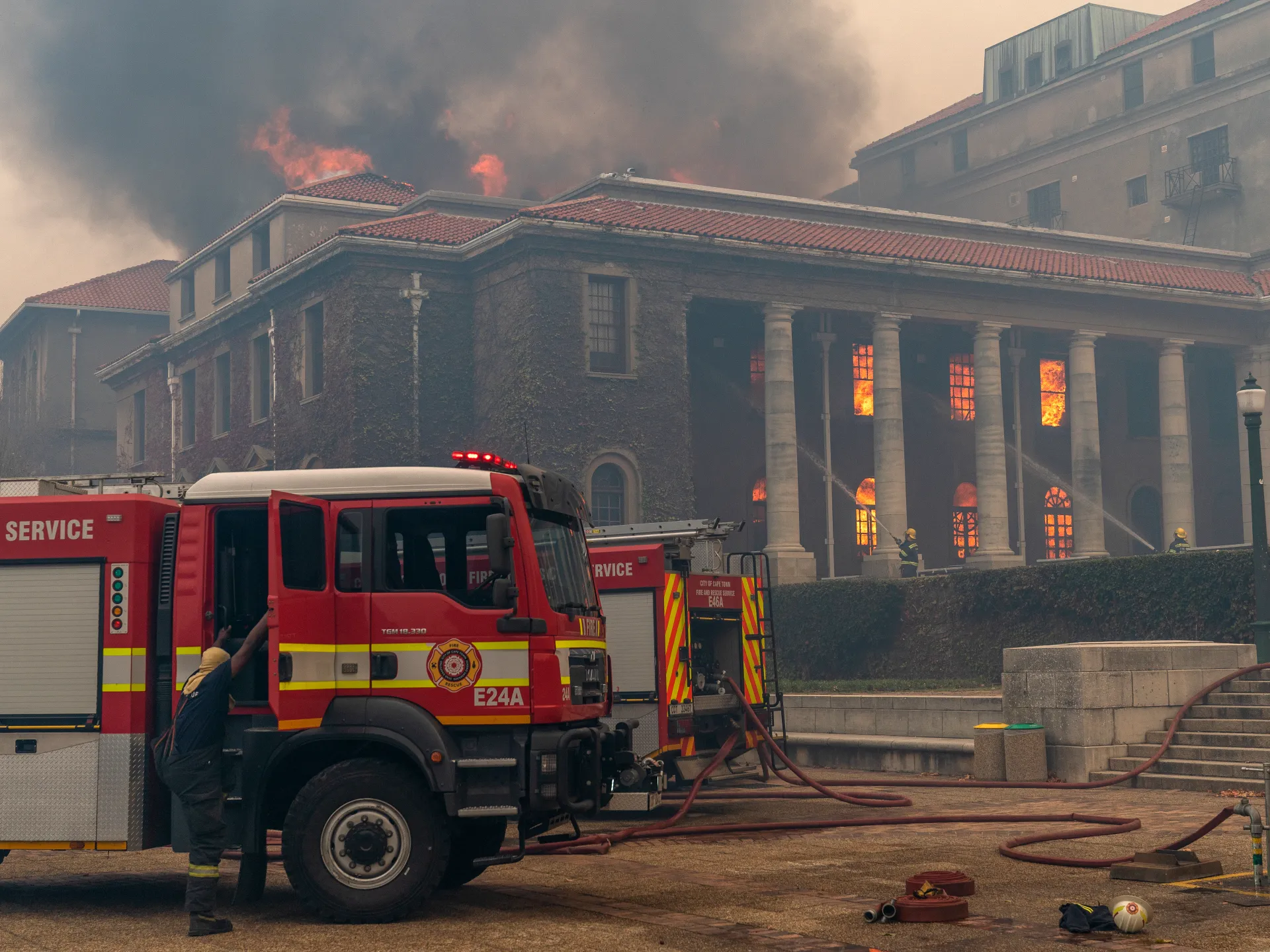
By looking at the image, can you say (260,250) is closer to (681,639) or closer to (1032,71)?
(681,639)

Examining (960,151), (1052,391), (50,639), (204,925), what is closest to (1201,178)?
(960,151)

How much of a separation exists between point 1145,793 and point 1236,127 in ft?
169

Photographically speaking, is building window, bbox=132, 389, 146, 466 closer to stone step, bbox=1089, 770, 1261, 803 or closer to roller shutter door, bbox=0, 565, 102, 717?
stone step, bbox=1089, 770, 1261, 803

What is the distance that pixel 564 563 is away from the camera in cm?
1045

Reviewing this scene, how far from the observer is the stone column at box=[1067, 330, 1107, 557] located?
4625 cm

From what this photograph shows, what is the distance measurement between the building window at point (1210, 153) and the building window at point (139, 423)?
44.0 m

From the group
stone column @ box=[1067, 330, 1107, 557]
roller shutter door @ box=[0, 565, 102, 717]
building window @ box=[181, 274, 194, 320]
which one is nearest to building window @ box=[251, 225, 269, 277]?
building window @ box=[181, 274, 194, 320]

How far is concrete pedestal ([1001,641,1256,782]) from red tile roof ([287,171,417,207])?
36395 millimetres

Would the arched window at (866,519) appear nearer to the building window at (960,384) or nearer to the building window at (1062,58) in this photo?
the building window at (960,384)

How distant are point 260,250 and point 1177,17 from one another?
41744 millimetres

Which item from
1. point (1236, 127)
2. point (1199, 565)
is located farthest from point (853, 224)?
point (1199, 565)

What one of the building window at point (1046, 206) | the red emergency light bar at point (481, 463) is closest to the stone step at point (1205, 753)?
the red emergency light bar at point (481, 463)

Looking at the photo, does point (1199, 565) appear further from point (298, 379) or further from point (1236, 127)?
point (1236, 127)

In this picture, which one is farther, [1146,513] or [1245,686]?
[1146,513]
